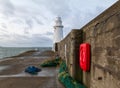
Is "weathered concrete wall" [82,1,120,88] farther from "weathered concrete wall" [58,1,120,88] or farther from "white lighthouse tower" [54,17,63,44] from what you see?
"white lighthouse tower" [54,17,63,44]

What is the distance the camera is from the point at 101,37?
4496 mm

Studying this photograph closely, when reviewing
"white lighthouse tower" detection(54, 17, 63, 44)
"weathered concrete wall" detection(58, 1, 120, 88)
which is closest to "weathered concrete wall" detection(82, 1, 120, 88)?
"weathered concrete wall" detection(58, 1, 120, 88)

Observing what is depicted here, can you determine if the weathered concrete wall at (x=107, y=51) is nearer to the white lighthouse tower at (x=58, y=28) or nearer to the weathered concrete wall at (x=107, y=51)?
the weathered concrete wall at (x=107, y=51)

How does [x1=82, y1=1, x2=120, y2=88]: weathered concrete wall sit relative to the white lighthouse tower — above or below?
below

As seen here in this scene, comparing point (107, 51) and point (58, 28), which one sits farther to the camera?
point (58, 28)

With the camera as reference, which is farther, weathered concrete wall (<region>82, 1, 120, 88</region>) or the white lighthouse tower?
the white lighthouse tower

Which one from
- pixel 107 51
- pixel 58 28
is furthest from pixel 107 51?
pixel 58 28

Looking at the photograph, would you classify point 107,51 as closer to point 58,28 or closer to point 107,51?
point 107,51

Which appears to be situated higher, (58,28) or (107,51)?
(58,28)

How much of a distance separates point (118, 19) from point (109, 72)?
104 centimetres

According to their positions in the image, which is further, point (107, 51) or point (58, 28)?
point (58, 28)

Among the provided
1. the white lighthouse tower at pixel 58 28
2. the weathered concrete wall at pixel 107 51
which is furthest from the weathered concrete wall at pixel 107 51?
the white lighthouse tower at pixel 58 28

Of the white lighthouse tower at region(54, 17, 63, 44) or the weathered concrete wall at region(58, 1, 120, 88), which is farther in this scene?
the white lighthouse tower at region(54, 17, 63, 44)

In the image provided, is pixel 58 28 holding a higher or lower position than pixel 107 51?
higher
